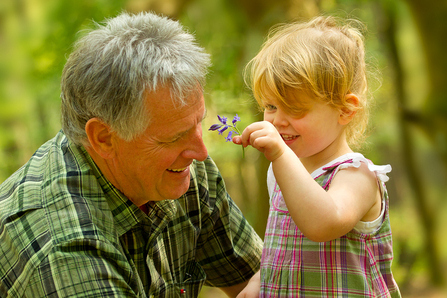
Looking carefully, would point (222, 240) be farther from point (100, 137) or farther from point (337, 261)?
point (100, 137)

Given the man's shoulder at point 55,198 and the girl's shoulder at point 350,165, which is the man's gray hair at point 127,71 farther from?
the girl's shoulder at point 350,165

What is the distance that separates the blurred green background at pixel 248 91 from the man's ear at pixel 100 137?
10.5 feet

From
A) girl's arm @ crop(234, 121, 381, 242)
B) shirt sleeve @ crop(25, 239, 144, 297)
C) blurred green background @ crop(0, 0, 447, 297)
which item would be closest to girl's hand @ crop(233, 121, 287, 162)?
girl's arm @ crop(234, 121, 381, 242)

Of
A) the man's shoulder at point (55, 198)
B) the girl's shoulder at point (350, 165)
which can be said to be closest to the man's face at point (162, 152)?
the man's shoulder at point (55, 198)

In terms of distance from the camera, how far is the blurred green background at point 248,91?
489 cm

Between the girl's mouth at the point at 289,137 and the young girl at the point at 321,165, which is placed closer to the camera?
the young girl at the point at 321,165

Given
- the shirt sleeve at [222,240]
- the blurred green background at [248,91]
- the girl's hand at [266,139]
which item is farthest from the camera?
the blurred green background at [248,91]

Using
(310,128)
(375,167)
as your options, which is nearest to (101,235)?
(310,128)

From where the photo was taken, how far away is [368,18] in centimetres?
529

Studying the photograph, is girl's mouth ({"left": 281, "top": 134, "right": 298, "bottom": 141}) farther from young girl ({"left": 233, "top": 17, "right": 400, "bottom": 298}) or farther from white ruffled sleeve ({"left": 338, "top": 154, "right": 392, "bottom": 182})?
white ruffled sleeve ({"left": 338, "top": 154, "right": 392, "bottom": 182})

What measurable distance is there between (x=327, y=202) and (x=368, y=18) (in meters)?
4.46

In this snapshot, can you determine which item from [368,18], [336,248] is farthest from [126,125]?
[368,18]

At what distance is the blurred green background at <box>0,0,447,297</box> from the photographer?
16.0 ft

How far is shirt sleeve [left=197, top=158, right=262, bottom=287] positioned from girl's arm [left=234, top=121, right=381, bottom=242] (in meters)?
0.59
